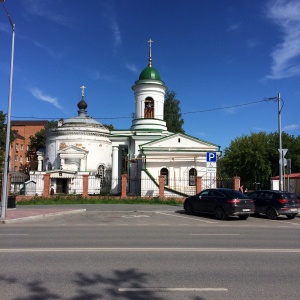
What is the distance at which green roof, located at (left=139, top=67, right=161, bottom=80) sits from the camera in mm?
39881

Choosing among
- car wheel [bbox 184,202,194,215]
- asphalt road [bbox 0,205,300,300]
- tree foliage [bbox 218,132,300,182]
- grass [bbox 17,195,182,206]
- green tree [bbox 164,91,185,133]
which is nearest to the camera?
asphalt road [bbox 0,205,300,300]

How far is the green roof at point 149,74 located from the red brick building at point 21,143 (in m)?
49.3

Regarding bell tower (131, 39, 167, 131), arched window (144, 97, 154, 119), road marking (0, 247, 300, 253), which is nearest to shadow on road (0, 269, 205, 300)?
road marking (0, 247, 300, 253)

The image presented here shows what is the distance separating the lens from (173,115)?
208 feet

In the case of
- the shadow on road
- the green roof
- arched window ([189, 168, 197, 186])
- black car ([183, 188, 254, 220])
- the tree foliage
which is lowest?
the shadow on road

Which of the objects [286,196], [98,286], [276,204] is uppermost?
[286,196]

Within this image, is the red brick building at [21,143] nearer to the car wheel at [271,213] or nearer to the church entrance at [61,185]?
the church entrance at [61,185]

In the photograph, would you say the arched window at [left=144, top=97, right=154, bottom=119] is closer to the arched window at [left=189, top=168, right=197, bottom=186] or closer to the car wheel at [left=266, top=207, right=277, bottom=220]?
the arched window at [left=189, top=168, right=197, bottom=186]

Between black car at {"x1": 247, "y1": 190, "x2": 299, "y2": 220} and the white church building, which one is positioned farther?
the white church building

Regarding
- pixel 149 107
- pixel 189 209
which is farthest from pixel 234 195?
pixel 149 107

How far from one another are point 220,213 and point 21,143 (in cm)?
8312

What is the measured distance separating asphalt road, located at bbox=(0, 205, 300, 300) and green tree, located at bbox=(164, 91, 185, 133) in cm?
5144

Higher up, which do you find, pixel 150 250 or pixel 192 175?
pixel 192 175

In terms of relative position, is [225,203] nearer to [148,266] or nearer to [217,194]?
[217,194]
